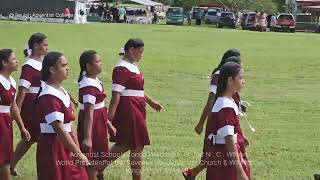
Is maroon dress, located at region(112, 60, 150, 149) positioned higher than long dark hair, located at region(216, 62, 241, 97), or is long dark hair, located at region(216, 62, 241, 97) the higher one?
long dark hair, located at region(216, 62, 241, 97)

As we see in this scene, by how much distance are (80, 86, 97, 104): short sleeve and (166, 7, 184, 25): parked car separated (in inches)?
2132

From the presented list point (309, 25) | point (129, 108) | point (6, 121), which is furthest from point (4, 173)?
point (309, 25)

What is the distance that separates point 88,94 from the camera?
24.2 ft

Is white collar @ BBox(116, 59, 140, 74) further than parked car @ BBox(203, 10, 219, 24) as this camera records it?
No

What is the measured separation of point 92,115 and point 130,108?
737 millimetres

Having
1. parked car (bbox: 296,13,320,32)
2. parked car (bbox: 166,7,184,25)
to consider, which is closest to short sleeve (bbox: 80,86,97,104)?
parked car (bbox: 296,13,320,32)

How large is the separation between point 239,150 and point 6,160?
8.15ft

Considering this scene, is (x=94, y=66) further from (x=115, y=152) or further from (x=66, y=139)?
(x=66, y=139)

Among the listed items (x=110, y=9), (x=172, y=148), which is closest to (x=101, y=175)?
(x=172, y=148)

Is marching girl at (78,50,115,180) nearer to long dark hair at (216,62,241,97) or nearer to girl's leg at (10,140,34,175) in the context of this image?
girl's leg at (10,140,34,175)

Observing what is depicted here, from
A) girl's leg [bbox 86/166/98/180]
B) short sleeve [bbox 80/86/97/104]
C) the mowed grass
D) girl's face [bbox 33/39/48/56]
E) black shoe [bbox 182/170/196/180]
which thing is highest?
girl's face [bbox 33/39/48/56]

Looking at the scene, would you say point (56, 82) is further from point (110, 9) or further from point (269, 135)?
point (110, 9)

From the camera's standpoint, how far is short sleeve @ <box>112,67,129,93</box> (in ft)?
26.0

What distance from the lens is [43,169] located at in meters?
6.03
